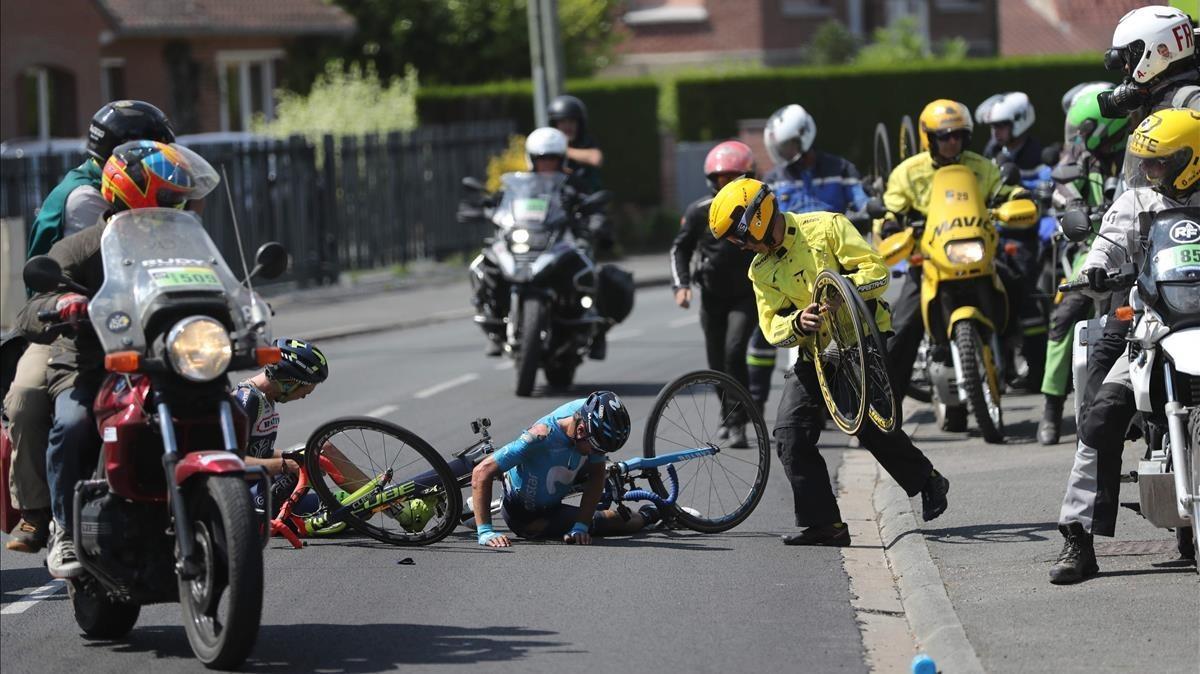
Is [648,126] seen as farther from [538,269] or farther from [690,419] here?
[690,419]

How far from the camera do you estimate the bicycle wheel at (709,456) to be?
9.51m

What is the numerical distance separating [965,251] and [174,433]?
21.4ft

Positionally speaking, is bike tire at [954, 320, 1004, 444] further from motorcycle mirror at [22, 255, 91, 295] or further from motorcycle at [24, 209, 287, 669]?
motorcycle mirror at [22, 255, 91, 295]

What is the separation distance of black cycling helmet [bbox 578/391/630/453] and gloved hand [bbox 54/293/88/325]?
271 cm

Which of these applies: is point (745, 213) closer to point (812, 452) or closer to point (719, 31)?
point (812, 452)

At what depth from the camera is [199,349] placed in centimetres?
641

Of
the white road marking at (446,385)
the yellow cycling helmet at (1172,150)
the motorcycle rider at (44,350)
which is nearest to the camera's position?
the motorcycle rider at (44,350)

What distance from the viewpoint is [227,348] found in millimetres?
6434

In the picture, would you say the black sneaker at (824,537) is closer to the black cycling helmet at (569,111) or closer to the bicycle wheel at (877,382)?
the bicycle wheel at (877,382)

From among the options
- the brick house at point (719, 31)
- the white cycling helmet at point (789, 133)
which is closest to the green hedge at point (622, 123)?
the brick house at point (719, 31)

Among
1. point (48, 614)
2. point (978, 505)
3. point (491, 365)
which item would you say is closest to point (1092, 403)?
point (978, 505)

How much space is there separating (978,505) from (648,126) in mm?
24544

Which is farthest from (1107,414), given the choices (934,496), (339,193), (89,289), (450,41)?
(450,41)

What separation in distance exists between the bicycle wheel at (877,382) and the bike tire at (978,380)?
9.67 ft
